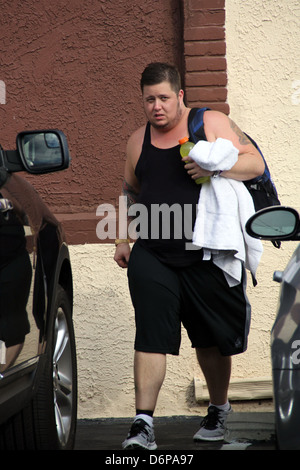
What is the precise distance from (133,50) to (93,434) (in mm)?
2996

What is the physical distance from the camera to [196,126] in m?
4.39

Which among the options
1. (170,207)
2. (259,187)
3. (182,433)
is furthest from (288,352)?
(182,433)

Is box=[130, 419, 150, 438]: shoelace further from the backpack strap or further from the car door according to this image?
the backpack strap

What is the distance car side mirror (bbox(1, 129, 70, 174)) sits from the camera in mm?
3475

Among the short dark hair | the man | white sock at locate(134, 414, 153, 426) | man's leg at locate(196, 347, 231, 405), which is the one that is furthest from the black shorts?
the short dark hair

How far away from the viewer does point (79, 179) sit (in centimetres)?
645

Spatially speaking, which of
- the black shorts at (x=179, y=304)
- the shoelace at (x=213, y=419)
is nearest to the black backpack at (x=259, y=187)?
the black shorts at (x=179, y=304)

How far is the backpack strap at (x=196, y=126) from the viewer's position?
4.36 meters

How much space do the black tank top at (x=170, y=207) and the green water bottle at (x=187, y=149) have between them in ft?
0.20

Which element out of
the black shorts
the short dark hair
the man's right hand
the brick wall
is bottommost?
the black shorts

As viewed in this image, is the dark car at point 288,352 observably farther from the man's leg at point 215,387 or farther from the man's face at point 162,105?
the man's leg at point 215,387

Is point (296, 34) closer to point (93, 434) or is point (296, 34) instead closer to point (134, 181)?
point (134, 181)
